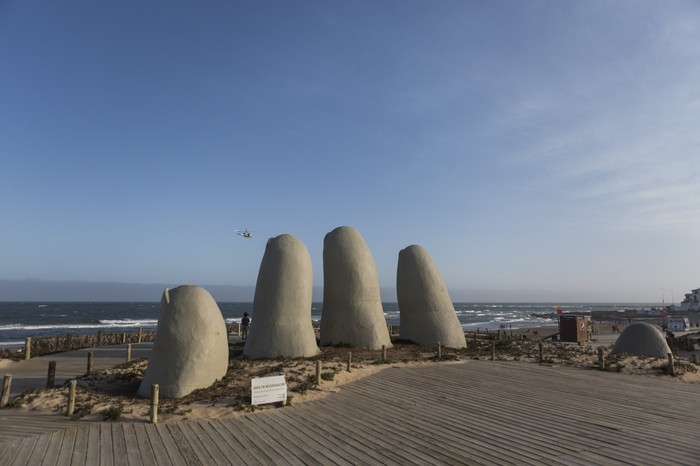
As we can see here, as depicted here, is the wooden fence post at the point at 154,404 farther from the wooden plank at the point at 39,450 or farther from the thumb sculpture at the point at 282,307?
the thumb sculpture at the point at 282,307

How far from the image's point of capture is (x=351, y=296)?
58.9ft

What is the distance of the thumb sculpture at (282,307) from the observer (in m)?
15.0

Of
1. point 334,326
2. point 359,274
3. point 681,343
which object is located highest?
point 359,274

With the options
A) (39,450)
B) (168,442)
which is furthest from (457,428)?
(39,450)

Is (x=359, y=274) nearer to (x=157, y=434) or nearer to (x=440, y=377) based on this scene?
(x=440, y=377)

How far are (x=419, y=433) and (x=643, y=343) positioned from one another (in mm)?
15314

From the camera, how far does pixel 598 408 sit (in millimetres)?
9656

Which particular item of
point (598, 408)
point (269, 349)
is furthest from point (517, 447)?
point (269, 349)

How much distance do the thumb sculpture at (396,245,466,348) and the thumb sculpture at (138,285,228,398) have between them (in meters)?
9.95

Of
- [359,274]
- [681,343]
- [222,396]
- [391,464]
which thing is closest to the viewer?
[391,464]

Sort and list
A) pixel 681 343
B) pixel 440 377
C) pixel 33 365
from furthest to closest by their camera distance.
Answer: pixel 681 343 → pixel 33 365 → pixel 440 377

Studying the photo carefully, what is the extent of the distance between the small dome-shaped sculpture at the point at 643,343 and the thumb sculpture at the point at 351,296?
33.2 ft

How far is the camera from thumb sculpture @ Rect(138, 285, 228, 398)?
34.4 feet

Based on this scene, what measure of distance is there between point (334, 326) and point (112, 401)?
935 cm
